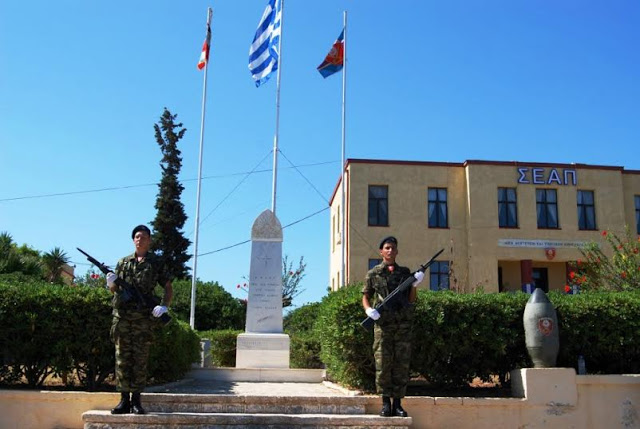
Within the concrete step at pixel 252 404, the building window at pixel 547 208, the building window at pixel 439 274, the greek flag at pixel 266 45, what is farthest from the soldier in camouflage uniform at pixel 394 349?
the building window at pixel 547 208

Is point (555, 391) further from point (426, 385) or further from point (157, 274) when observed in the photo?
point (157, 274)

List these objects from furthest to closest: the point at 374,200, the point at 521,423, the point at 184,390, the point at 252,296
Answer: the point at 374,200 → the point at 252,296 → the point at 184,390 → the point at 521,423

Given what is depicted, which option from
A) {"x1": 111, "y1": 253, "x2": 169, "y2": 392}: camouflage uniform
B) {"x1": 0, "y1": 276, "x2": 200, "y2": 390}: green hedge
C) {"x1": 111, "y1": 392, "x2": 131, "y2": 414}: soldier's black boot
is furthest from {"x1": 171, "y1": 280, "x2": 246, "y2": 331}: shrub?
{"x1": 111, "y1": 253, "x2": 169, "y2": 392}: camouflage uniform

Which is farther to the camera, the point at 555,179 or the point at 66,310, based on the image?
the point at 555,179

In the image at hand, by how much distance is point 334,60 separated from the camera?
22.4 metres

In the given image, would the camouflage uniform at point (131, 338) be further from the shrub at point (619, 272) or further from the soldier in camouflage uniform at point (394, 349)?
the shrub at point (619, 272)

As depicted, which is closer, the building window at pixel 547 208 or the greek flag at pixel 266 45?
the greek flag at pixel 266 45

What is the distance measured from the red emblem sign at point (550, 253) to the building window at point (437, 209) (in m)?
4.86

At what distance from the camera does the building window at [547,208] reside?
28.4m

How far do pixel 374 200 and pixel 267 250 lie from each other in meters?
16.3

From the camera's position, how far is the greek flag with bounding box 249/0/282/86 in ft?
63.2

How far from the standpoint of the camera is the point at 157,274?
22.4ft

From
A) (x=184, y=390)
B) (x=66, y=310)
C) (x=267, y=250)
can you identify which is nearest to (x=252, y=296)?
(x=267, y=250)

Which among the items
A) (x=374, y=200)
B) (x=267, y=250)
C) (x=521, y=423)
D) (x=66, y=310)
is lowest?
(x=521, y=423)
